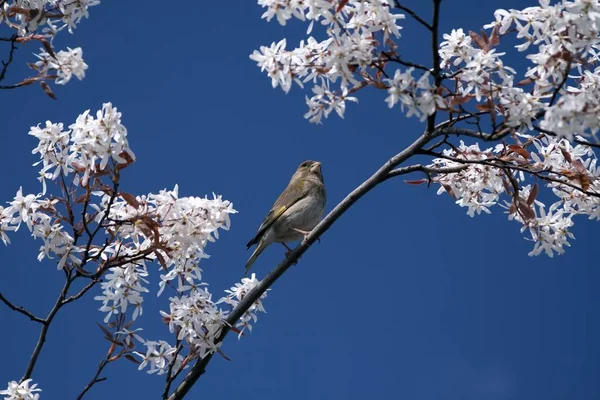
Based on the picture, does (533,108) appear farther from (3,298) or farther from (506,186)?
(3,298)

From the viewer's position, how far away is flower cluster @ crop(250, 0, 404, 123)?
4066 millimetres

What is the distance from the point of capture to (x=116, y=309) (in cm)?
509

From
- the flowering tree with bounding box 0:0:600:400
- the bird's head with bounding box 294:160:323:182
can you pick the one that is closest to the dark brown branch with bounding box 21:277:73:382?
the flowering tree with bounding box 0:0:600:400

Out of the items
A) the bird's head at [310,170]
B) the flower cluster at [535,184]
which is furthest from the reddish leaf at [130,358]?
the bird's head at [310,170]

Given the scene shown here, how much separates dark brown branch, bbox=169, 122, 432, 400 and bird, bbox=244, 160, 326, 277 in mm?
1366

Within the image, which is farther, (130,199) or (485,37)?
(130,199)

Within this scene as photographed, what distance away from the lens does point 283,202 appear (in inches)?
298

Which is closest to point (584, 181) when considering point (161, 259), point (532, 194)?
point (532, 194)

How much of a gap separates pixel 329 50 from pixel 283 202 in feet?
11.6

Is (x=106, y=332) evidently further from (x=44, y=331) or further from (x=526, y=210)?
(x=526, y=210)

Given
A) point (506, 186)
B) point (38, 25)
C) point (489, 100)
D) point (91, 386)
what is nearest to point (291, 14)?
point (489, 100)

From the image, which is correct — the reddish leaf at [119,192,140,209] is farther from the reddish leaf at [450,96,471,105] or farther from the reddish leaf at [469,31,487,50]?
the reddish leaf at [469,31,487,50]

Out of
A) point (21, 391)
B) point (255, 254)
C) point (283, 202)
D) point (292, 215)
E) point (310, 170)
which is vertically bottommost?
point (21, 391)

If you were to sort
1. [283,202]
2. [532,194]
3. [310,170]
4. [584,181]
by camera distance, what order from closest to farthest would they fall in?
[584,181] → [532,194] → [283,202] → [310,170]
